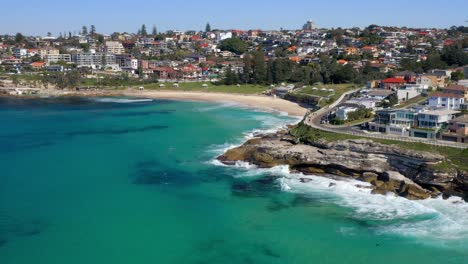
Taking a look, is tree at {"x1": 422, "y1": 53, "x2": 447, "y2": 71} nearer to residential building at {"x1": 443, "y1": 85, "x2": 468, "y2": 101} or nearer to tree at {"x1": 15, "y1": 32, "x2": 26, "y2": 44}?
residential building at {"x1": 443, "y1": 85, "x2": 468, "y2": 101}

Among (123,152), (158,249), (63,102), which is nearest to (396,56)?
(63,102)

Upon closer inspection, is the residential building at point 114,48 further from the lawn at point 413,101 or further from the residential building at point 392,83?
the lawn at point 413,101

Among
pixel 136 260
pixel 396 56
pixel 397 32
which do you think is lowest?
pixel 136 260

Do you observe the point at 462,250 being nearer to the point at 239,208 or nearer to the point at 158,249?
the point at 239,208

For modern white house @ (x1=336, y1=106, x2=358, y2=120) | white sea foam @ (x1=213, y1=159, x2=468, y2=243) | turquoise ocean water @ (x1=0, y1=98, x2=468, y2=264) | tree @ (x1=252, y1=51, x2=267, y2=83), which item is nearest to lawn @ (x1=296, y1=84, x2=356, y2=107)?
modern white house @ (x1=336, y1=106, x2=358, y2=120)

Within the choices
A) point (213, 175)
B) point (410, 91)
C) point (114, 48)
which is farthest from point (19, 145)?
point (114, 48)

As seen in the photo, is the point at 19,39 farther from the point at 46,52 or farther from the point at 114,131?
the point at 114,131

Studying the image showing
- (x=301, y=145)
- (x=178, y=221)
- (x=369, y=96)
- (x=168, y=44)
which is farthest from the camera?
(x=168, y=44)
